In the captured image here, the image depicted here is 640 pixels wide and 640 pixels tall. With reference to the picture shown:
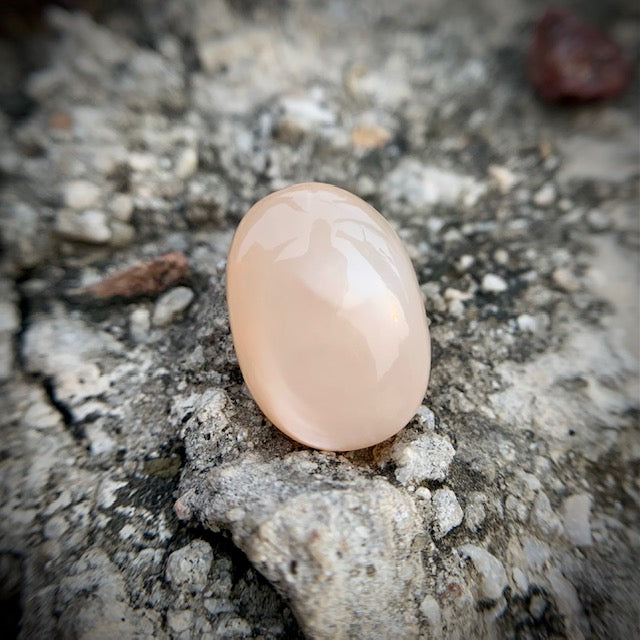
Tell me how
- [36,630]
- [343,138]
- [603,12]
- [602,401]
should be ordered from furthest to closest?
[603,12]
[343,138]
[602,401]
[36,630]

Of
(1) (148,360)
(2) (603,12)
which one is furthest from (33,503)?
(2) (603,12)

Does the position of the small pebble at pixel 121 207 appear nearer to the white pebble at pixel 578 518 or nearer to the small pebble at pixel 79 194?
the small pebble at pixel 79 194

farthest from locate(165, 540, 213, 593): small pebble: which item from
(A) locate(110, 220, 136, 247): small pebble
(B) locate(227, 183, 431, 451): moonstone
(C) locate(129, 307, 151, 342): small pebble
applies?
(A) locate(110, 220, 136, 247): small pebble

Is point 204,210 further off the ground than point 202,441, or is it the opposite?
point 204,210

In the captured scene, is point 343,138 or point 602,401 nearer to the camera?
point 602,401

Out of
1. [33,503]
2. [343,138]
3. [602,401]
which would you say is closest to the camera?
[33,503]

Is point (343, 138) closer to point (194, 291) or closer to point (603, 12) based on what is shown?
point (194, 291)

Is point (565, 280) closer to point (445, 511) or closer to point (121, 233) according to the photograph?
point (445, 511)

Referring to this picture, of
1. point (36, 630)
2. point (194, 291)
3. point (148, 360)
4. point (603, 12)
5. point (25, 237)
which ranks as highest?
point (603, 12)
